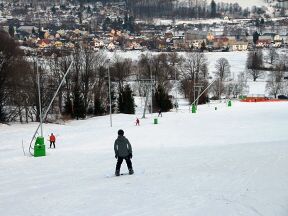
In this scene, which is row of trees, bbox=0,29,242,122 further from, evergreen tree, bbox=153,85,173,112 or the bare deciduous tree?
the bare deciduous tree

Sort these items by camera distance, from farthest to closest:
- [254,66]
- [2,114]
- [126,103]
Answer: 1. [254,66]
2. [126,103]
3. [2,114]

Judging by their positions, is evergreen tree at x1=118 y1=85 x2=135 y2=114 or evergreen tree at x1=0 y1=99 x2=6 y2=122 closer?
evergreen tree at x1=0 y1=99 x2=6 y2=122

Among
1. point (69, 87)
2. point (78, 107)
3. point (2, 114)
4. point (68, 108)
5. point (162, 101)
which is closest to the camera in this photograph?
point (2, 114)

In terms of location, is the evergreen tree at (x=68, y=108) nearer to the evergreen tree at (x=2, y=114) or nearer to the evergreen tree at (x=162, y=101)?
the evergreen tree at (x=2, y=114)

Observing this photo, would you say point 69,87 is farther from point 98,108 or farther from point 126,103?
point 126,103

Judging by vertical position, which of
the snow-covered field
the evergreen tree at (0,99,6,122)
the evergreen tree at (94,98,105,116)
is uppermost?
the snow-covered field

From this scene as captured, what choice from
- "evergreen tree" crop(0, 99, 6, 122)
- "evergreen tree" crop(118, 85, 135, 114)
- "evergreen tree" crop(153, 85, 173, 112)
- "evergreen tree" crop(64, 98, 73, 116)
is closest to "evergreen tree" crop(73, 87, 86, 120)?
"evergreen tree" crop(64, 98, 73, 116)

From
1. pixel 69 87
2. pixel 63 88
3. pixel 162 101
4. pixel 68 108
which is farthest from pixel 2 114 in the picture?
pixel 162 101

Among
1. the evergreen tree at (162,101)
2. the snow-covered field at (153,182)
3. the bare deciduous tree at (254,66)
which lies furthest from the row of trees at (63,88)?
the bare deciduous tree at (254,66)

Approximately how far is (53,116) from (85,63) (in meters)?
15.0

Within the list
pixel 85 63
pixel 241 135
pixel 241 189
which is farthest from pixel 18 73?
pixel 241 189

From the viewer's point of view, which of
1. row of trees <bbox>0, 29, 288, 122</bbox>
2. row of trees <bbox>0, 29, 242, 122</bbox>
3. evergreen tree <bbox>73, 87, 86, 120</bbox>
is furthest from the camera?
evergreen tree <bbox>73, 87, 86, 120</bbox>

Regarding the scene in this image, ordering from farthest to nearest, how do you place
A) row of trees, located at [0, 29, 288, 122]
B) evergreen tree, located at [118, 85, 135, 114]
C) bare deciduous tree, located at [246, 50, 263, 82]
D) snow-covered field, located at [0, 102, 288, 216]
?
bare deciduous tree, located at [246, 50, 263, 82]
evergreen tree, located at [118, 85, 135, 114]
row of trees, located at [0, 29, 288, 122]
snow-covered field, located at [0, 102, 288, 216]

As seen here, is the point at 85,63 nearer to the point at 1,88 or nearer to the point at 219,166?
the point at 1,88
